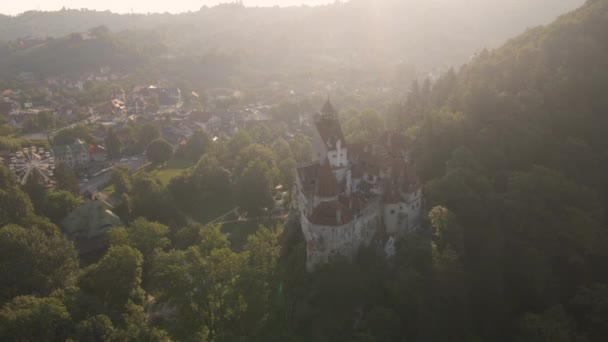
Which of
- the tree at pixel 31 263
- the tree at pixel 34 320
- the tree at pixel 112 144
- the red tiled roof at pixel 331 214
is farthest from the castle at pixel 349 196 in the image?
the tree at pixel 112 144

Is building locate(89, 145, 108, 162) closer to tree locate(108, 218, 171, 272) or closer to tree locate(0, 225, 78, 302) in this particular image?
tree locate(108, 218, 171, 272)

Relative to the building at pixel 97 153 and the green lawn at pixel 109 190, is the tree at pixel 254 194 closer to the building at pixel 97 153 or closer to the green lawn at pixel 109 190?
the green lawn at pixel 109 190

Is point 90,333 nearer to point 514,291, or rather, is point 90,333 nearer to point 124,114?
point 514,291

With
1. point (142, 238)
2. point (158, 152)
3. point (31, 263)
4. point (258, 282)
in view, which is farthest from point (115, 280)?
point (158, 152)

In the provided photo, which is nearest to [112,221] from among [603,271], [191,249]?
[191,249]

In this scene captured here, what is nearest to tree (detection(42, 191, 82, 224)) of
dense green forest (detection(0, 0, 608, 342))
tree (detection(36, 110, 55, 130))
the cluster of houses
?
dense green forest (detection(0, 0, 608, 342))
